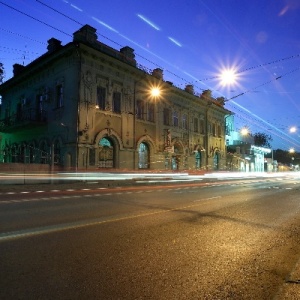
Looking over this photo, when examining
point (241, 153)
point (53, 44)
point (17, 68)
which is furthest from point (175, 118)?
point (241, 153)

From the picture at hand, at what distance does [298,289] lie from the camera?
144 inches

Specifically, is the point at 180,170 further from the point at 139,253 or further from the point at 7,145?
the point at 139,253

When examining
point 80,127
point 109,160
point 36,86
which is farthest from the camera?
point 36,86

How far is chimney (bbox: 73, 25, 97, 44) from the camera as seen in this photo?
921 inches

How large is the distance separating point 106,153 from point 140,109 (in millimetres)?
5911

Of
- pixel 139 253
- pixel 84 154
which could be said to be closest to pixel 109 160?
pixel 84 154

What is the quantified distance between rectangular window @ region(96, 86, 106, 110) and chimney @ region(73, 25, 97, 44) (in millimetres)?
3497

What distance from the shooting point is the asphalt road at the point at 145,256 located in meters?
3.64

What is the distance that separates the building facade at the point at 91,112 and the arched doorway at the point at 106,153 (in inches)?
3.0

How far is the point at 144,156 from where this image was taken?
29125 mm

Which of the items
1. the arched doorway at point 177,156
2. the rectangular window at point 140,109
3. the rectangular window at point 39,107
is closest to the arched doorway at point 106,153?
the rectangular window at point 140,109

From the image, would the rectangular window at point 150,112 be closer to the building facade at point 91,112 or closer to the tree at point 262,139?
the building facade at point 91,112

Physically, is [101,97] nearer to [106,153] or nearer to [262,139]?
[106,153]

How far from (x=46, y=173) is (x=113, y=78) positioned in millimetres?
9330
